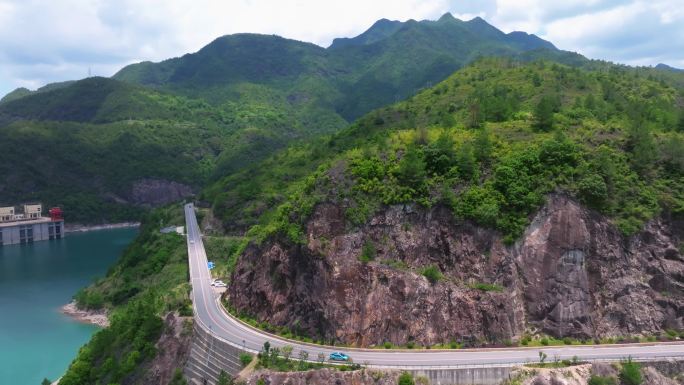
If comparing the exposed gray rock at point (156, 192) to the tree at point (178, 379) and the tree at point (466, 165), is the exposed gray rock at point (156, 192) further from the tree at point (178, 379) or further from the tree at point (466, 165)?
the tree at point (466, 165)

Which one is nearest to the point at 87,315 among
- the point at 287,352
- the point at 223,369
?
the point at 223,369

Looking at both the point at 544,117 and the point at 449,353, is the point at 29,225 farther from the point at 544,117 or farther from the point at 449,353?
the point at 544,117

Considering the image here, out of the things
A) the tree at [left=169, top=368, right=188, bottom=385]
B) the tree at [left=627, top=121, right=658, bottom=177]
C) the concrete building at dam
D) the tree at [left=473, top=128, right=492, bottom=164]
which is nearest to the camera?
the tree at [left=169, top=368, right=188, bottom=385]

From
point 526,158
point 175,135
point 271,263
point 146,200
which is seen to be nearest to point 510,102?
point 526,158

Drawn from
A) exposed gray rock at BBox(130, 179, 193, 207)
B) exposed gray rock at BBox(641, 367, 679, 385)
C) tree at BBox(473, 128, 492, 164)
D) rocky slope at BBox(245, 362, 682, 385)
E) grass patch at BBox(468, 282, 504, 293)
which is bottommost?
exposed gray rock at BBox(641, 367, 679, 385)

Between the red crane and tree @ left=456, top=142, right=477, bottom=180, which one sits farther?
the red crane

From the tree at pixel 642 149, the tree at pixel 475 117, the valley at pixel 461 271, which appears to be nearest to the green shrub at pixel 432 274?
the valley at pixel 461 271

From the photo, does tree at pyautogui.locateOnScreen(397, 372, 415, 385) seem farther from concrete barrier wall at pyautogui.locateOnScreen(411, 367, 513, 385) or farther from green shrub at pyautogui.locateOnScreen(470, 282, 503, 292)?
green shrub at pyautogui.locateOnScreen(470, 282, 503, 292)

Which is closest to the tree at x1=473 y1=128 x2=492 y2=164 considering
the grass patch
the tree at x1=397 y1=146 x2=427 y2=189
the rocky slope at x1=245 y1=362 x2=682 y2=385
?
the tree at x1=397 y1=146 x2=427 y2=189
